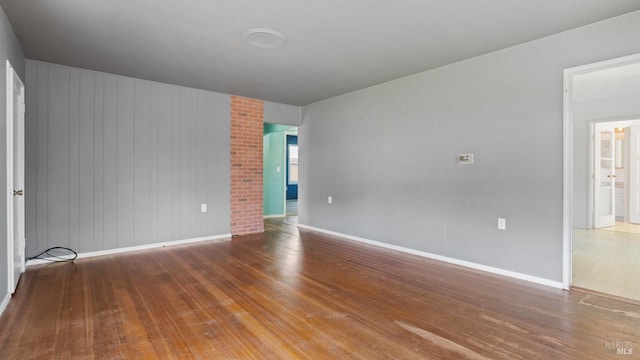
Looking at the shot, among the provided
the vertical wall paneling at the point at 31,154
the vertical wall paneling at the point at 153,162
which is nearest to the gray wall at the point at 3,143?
the vertical wall paneling at the point at 31,154

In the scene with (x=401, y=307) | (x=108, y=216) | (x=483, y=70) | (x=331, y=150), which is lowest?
(x=401, y=307)

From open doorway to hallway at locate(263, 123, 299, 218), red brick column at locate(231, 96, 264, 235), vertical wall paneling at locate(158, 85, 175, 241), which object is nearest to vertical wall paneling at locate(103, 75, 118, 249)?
vertical wall paneling at locate(158, 85, 175, 241)

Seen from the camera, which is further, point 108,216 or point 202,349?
point 108,216

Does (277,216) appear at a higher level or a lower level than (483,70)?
lower

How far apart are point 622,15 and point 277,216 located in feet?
21.8

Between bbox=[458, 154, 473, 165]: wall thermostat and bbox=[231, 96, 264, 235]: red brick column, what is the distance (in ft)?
11.3

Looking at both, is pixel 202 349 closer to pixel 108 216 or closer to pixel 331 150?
pixel 108 216

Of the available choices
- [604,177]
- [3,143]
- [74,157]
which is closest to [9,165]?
[3,143]

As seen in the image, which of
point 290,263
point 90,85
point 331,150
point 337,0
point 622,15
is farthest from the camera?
point 331,150

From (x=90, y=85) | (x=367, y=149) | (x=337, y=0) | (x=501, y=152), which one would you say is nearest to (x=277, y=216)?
(x=367, y=149)

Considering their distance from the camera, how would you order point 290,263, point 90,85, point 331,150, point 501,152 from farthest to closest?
point 331,150, point 90,85, point 290,263, point 501,152

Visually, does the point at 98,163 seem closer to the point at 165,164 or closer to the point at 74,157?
the point at 74,157

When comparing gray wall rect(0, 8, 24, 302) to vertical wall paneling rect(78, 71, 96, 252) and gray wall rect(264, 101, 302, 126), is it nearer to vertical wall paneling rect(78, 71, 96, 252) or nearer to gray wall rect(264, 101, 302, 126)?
vertical wall paneling rect(78, 71, 96, 252)

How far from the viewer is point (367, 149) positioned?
492 cm
